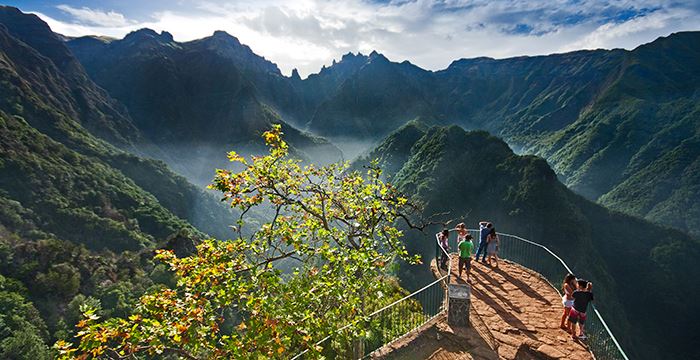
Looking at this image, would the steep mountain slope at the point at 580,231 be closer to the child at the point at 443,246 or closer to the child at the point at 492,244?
the child at the point at 492,244

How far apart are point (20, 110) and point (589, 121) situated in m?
220

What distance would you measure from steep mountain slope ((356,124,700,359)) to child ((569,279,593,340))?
55526 millimetres

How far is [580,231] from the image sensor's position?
68750 mm

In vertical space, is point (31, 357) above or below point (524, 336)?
below

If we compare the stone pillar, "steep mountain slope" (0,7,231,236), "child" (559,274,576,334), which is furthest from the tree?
"steep mountain slope" (0,7,231,236)

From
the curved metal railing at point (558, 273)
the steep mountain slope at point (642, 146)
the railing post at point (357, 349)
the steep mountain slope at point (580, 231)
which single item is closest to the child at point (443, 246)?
the curved metal railing at point (558, 273)

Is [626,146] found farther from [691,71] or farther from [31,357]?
[31,357]

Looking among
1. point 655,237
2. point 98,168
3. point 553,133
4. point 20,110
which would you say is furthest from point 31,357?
point 553,133

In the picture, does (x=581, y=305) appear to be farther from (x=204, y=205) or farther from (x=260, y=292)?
(x=204, y=205)

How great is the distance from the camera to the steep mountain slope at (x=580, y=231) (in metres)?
67.2

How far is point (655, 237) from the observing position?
273ft

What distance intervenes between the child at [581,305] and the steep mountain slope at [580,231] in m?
55.5

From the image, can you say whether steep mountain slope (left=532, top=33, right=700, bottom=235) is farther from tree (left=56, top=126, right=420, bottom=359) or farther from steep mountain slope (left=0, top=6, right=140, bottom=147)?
steep mountain slope (left=0, top=6, right=140, bottom=147)

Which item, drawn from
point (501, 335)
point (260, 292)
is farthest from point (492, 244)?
point (260, 292)
